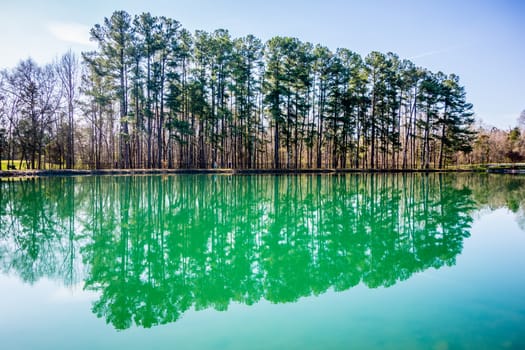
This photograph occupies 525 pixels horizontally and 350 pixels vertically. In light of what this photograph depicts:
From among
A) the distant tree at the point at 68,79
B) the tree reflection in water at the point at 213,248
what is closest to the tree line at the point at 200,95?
the distant tree at the point at 68,79

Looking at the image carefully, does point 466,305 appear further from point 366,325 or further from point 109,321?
point 109,321

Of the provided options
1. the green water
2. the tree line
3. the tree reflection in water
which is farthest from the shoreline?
the green water

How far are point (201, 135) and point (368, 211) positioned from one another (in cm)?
2628

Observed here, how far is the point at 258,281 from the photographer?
526 centimetres

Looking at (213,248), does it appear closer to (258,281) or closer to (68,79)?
(258,281)

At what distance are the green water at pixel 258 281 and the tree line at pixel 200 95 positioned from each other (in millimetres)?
25015

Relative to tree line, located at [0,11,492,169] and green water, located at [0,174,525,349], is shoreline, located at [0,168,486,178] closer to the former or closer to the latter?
tree line, located at [0,11,492,169]

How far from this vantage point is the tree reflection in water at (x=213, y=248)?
16.1 feet

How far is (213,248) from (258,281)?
6.66 feet

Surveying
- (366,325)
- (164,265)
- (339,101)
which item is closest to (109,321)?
(164,265)

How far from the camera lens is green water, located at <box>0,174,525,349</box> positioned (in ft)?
12.0

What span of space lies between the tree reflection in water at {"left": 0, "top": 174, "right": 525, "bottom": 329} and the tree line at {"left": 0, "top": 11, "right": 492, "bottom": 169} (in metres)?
22.8

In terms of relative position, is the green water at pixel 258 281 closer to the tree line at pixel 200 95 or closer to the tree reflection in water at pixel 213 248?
the tree reflection in water at pixel 213 248

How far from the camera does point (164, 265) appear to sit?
5984 mm
